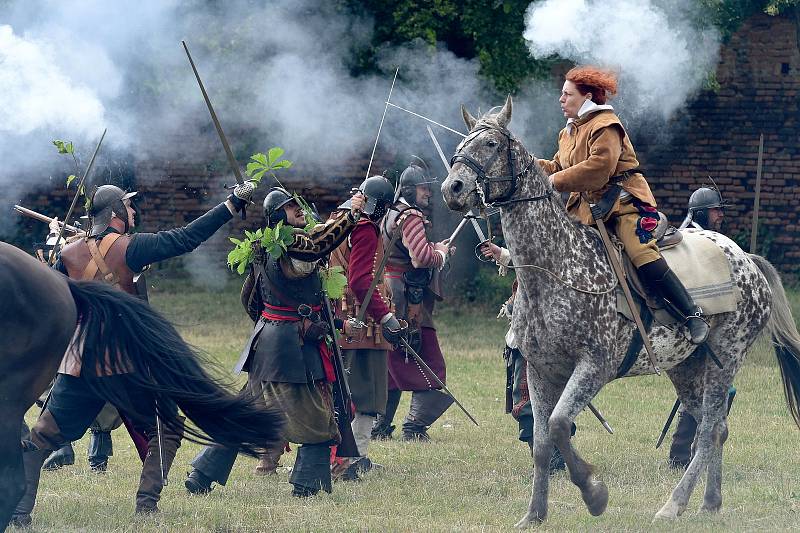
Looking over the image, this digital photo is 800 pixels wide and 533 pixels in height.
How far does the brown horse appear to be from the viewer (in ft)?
18.2

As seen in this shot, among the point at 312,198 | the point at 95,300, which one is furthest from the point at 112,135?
the point at 95,300

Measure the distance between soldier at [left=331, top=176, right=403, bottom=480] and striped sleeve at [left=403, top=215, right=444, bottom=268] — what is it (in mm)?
264

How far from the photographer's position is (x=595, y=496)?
644 centimetres

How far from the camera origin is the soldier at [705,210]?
8.71 m

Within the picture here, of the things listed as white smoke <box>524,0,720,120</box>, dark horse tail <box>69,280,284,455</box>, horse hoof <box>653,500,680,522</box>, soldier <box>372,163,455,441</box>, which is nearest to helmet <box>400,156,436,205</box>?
soldier <box>372,163,455,441</box>

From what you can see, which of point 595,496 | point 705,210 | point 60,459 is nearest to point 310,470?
point 595,496

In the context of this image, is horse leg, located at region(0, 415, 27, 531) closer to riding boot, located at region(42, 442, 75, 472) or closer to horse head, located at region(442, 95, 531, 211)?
horse head, located at region(442, 95, 531, 211)

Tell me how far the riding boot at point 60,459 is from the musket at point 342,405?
6.60 ft

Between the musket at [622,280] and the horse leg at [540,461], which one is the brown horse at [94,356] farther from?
the musket at [622,280]

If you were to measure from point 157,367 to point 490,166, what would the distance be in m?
1.95

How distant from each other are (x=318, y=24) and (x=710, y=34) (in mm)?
4631

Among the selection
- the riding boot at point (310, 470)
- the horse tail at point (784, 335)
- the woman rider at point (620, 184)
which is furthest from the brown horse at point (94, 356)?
the horse tail at point (784, 335)

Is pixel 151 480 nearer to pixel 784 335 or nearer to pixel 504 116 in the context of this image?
pixel 504 116

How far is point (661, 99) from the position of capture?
15992mm
